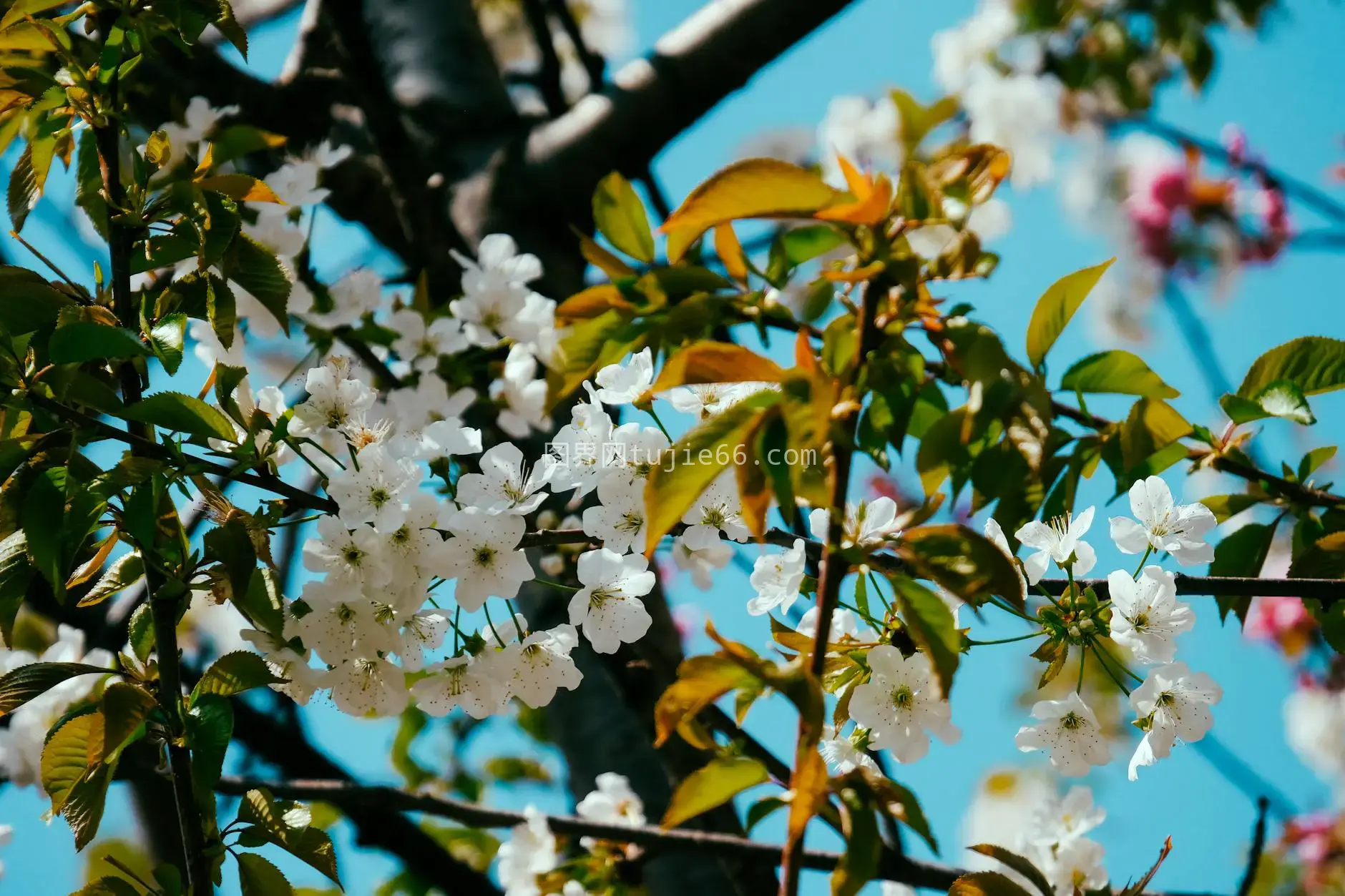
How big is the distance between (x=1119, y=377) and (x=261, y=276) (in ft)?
2.01

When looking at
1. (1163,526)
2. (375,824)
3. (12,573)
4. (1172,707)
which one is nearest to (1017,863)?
(1172,707)

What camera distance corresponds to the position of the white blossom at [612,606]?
0.82 meters

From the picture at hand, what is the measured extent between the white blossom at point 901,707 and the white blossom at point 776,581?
0.08 meters

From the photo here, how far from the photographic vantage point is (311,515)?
0.82 metres

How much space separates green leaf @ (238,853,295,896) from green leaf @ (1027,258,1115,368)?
1.94 feet

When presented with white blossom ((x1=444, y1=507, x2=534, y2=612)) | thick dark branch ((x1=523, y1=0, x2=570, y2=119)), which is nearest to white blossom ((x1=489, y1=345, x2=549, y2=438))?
white blossom ((x1=444, y1=507, x2=534, y2=612))

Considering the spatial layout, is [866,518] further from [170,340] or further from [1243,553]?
[170,340]

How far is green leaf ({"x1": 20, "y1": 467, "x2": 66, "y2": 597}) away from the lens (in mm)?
667

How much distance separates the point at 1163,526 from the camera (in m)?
0.86

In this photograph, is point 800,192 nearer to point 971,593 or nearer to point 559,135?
point 971,593

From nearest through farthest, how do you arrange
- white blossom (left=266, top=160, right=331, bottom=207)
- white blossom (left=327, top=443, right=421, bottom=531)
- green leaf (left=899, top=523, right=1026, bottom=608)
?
green leaf (left=899, top=523, right=1026, bottom=608) → white blossom (left=327, top=443, right=421, bottom=531) → white blossom (left=266, top=160, right=331, bottom=207)

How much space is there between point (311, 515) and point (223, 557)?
0.43 feet

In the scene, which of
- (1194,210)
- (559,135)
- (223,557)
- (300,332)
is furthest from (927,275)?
(1194,210)

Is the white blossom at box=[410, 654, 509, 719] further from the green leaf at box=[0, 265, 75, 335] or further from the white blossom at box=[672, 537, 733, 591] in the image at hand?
the green leaf at box=[0, 265, 75, 335]
